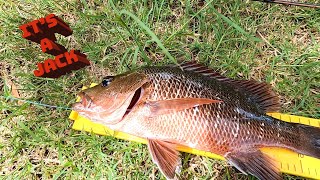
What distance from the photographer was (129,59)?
370 cm

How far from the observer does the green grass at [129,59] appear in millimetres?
3391

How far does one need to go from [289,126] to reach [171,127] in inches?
39.9

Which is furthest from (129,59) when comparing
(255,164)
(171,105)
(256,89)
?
(255,164)

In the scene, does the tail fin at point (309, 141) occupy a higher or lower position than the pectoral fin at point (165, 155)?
higher

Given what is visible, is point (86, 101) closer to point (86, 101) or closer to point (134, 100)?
point (86, 101)

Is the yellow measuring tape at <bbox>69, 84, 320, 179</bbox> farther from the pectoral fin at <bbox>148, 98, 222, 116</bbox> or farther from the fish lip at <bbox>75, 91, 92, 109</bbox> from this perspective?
the pectoral fin at <bbox>148, 98, 222, 116</bbox>

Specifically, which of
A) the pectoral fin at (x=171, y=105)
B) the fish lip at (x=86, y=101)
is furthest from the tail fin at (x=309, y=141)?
the fish lip at (x=86, y=101)

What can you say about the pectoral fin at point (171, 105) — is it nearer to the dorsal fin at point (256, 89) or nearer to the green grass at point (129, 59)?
the dorsal fin at point (256, 89)

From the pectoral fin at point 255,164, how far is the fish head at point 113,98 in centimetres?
93

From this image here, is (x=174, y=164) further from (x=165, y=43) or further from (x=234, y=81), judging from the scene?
(x=165, y=43)

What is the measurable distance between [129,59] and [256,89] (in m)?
1.33

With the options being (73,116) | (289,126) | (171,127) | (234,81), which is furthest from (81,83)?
(289,126)

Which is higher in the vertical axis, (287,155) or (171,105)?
(287,155)

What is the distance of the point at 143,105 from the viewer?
288 centimetres
